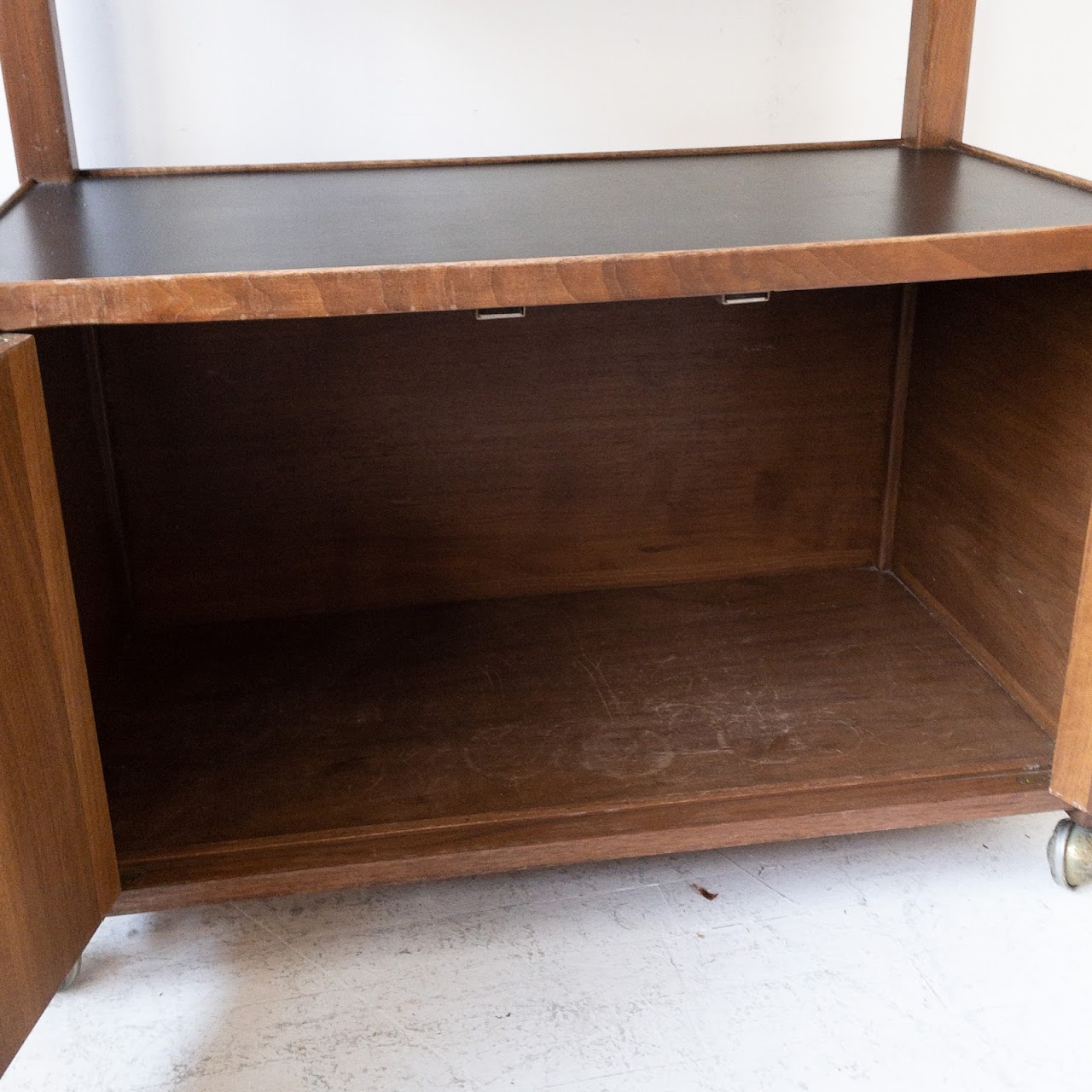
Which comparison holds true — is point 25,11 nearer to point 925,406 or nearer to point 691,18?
point 691,18

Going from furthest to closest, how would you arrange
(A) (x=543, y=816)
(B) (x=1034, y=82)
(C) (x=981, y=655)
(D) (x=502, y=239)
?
(B) (x=1034, y=82)
(C) (x=981, y=655)
(A) (x=543, y=816)
(D) (x=502, y=239)

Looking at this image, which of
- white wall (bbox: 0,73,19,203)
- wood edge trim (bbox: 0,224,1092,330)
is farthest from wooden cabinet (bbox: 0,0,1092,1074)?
white wall (bbox: 0,73,19,203)

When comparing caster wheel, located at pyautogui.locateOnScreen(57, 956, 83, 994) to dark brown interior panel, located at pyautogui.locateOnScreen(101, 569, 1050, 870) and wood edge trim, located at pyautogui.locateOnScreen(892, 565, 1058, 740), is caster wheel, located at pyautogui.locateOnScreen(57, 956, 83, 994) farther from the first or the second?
wood edge trim, located at pyautogui.locateOnScreen(892, 565, 1058, 740)

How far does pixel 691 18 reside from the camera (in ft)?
4.80

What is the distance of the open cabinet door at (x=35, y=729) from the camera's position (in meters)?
0.73

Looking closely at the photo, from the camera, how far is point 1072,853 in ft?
3.55

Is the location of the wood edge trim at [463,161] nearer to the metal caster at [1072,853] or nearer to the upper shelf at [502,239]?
the upper shelf at [502,239]

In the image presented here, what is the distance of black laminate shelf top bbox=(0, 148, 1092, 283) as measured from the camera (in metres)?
0.87

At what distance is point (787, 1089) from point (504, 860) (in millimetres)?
258

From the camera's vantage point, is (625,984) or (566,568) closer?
(625,984)

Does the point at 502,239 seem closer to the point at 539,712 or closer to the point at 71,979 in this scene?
the point at 539,712

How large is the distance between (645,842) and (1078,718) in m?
0.36

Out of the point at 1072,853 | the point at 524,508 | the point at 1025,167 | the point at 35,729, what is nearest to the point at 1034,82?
the point at 1025,167

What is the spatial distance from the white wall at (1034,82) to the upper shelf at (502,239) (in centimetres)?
55
